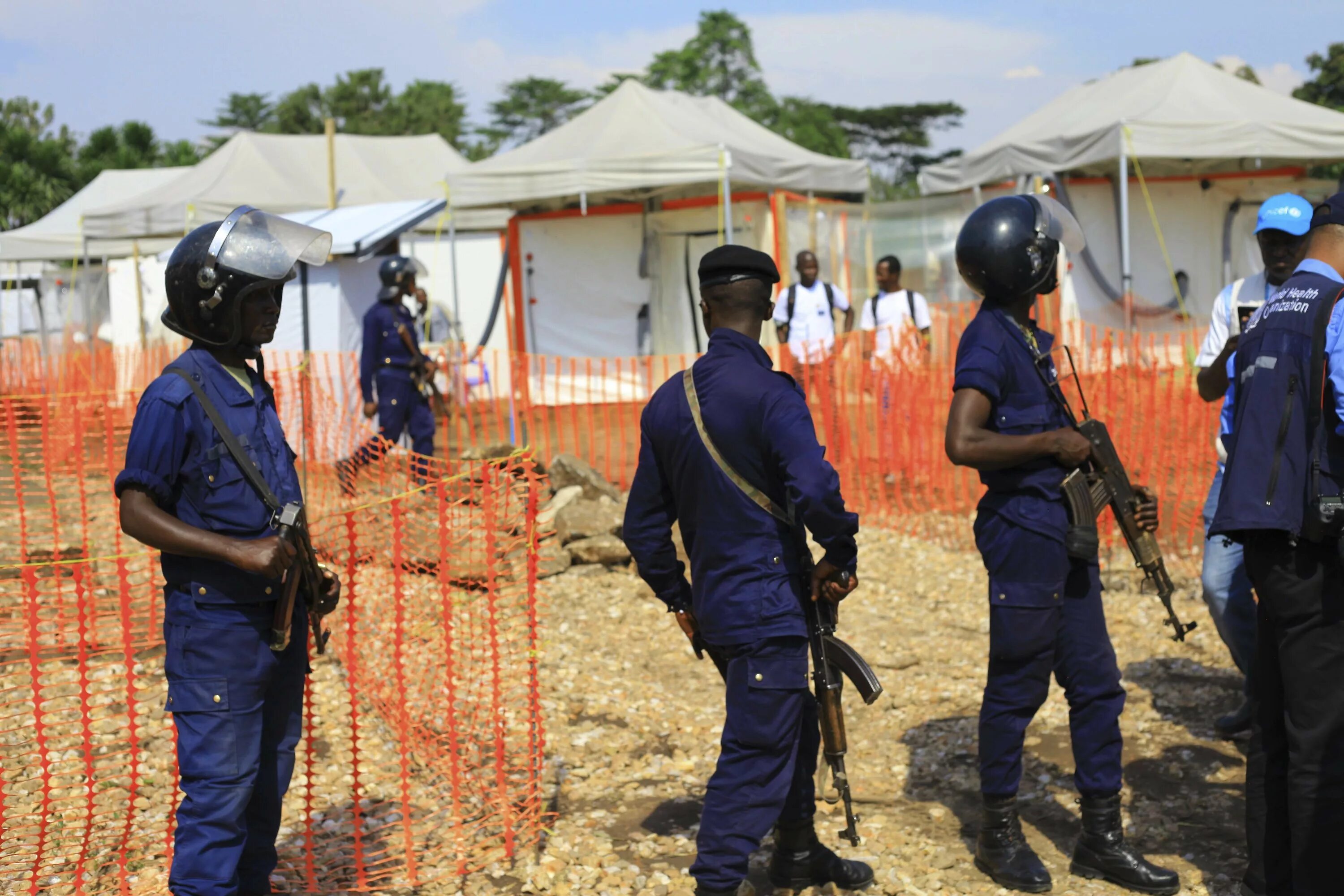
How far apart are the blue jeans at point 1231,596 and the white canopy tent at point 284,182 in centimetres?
1403

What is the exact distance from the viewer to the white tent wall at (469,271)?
21.2 meters

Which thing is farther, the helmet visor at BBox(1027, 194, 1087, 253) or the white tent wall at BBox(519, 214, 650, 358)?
the white tent wall at BBox(519, 214, 650, 358)

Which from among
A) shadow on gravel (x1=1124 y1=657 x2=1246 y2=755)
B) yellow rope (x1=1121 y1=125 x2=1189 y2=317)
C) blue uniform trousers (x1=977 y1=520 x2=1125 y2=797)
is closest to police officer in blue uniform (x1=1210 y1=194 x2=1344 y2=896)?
→ blue uniform trousers (x1=977 y1=520 x2=1125 y2=797)

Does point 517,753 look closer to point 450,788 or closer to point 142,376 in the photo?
point 450,788

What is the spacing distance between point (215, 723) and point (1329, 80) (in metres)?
33.9

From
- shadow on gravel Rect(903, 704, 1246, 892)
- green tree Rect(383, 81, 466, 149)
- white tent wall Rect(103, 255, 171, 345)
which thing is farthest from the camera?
green tree Rect(383, 81, 466, 149)

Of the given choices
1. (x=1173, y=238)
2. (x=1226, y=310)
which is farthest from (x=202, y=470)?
(x=1173, y=238)

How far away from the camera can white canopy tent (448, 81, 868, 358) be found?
14.3 meters

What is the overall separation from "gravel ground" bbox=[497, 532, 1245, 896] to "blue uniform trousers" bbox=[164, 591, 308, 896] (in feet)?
3.91

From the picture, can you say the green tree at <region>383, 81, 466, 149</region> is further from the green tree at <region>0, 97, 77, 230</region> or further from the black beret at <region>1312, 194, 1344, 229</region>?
the black beret at <region>1312, 194, 1344, 229</region>

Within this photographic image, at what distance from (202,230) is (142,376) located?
14906mm

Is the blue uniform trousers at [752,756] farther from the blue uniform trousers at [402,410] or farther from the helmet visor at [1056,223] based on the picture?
the blue uniform trousers at [402,410]

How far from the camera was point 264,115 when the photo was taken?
64.2 metres

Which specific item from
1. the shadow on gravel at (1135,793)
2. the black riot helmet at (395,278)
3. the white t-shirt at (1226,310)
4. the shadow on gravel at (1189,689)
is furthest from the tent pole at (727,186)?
the shadow on gravel at (1135,793)
